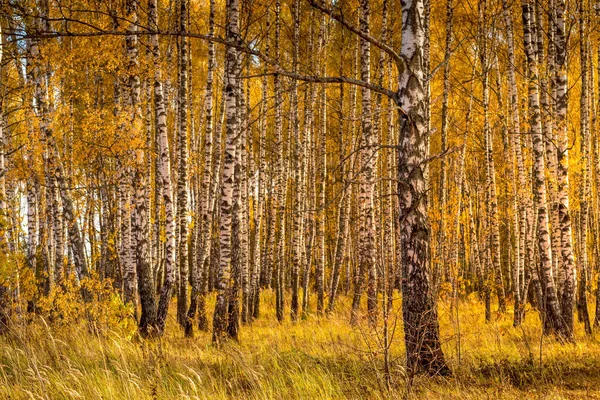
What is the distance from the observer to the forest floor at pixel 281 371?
191 inches

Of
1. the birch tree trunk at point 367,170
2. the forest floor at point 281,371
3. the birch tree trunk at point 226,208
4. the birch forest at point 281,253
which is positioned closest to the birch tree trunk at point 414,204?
the birch forest at point 281,253

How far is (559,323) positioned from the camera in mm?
9055

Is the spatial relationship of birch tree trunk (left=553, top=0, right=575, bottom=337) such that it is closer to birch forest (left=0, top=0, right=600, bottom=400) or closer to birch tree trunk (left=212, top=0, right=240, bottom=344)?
birch forest (left=0, top=0, right=600, bottom=400)

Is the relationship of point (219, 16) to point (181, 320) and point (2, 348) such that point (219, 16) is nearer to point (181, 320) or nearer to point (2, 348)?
point (181, 320)

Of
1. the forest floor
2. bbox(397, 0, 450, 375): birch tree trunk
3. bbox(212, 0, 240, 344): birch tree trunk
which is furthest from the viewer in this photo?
bbox(212, 0, 240, 344): birch tree trunk

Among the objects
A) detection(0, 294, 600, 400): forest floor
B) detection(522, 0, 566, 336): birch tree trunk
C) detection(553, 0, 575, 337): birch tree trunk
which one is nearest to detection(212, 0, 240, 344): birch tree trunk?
detection(0, 294, 600, 400): forest floor

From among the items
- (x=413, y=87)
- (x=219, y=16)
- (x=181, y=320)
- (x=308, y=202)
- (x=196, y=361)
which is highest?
(x=219, y=16)

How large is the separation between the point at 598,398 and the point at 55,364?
18.8ft

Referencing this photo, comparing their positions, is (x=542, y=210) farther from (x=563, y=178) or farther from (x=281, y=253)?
(x=281, y=253)

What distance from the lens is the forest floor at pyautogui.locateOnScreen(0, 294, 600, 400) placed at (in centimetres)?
486

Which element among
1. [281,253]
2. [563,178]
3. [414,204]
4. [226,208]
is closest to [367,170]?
[226,208]

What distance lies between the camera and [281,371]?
5.69 metres

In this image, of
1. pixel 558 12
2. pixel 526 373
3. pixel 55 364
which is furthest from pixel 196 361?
pixel 558 12

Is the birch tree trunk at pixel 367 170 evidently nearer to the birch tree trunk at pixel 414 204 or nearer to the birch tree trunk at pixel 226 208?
the birch tree trunk at pixel 226 208
